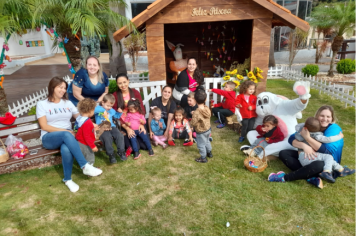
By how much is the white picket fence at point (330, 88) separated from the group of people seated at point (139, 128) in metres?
3.48

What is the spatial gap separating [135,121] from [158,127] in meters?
0.63

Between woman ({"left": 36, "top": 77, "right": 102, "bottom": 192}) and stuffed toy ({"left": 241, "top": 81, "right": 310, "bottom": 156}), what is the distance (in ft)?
9.71

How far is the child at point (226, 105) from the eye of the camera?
574 centimetres

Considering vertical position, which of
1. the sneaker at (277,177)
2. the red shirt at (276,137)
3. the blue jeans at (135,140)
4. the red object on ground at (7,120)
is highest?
the red object on ground at (7,120)

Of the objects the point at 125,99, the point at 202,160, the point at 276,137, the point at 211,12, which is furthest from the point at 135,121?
the point at 211,12

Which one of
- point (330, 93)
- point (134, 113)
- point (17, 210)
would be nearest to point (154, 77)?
point (134, 113)

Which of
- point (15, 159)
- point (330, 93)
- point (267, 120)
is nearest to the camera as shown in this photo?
point (15, 159)

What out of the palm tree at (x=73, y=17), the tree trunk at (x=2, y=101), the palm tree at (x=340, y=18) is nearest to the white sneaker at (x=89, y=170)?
the palm tree at (x=73, y=17)

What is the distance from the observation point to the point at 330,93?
24.4ft

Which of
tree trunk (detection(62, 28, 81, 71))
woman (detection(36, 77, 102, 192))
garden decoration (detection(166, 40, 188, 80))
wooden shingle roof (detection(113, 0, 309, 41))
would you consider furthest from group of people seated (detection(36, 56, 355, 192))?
garden decoration (detection(166, 40, 188, 80))

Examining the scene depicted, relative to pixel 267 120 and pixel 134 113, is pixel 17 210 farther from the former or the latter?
pixel 267 120

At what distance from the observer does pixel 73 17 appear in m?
4.80

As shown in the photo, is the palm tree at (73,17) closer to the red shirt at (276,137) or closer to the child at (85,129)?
the child at (85,129)

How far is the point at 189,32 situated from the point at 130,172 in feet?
20.4
